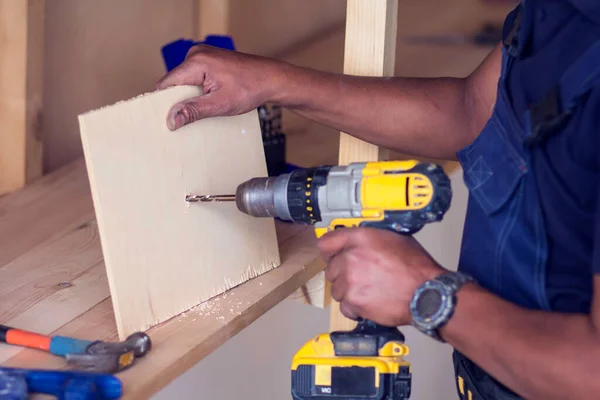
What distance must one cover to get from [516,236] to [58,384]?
1.65 feet

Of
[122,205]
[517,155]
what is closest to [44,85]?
[122,205]

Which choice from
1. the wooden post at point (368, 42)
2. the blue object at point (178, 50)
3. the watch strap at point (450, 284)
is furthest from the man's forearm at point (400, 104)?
the watch strap at point (450, 284)

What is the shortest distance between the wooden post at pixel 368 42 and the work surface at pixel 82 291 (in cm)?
18

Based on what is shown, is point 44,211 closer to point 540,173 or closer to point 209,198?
point 209,198

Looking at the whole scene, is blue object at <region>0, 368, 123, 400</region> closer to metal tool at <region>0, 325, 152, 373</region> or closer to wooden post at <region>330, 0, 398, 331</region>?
metal tool at <region>0, 325, 152, 373</region>

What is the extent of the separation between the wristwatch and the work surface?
0.23 m

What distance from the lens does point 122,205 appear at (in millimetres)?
821

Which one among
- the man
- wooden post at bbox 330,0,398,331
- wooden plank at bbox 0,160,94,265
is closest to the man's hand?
the man

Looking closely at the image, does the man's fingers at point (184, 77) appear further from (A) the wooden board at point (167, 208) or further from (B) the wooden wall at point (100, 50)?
(B) the wooden wall at point (100, 50)

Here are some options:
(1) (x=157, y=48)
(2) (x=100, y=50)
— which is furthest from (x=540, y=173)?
(1) (x=157, y=48)

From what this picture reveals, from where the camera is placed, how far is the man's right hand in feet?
3.01

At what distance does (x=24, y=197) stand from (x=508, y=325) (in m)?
0.87

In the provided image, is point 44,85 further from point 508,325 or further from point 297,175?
point 508,325

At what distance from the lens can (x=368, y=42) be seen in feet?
3.36
